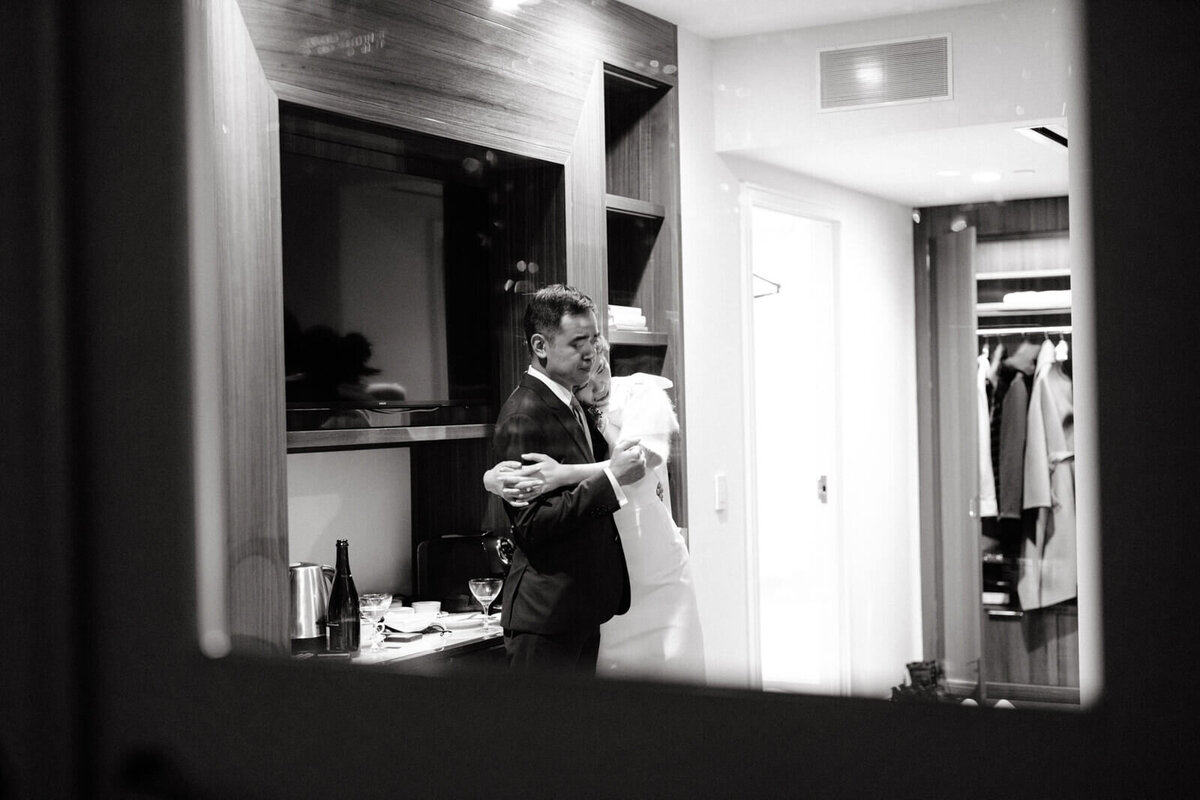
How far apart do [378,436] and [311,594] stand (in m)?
0.26

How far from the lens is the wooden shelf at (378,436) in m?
0.86

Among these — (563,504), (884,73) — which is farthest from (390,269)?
(884,73)

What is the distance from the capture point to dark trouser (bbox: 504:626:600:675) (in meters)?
0.40

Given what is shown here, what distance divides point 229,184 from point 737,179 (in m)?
0.34

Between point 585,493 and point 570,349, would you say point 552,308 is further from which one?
point 585,493

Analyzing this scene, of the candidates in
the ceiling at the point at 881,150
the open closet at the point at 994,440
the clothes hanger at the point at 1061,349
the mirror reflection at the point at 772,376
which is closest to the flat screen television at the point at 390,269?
the mirror reflection at the point at 772,376

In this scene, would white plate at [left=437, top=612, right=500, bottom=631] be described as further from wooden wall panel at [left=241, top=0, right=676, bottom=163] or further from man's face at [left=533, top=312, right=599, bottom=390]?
wooden wall panel at [left=241, top=0, right=676, bottom=163]

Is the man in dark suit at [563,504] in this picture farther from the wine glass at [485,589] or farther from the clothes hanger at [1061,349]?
the clothes hanger at [1061,349]

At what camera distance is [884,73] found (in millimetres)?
615

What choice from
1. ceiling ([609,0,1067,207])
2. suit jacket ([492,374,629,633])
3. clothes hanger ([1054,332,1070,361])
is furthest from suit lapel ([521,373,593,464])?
clothes hanger ([1054,332,1070,361])

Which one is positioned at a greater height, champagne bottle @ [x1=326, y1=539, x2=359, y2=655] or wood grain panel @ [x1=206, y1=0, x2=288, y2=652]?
wood grain panel @ [x1=206, y1=0, x2=288, y2=652]

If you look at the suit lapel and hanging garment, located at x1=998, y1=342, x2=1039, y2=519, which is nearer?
hanging garment, located at x1=998, y1=342, x2=1039, y2=519

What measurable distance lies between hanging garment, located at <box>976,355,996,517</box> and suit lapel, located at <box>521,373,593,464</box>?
0.26 metres

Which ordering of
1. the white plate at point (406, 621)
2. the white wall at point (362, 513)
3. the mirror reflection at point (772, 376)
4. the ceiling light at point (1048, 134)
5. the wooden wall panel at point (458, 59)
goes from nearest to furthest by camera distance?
1. the ceiling light at point (1048, 134)
2. the mirror reflection at point (772, 376)
3. the wooden wall panel at point (458, 59)
4. the white plate at point (406, 621)
5. the white wall at point (362, 513)
